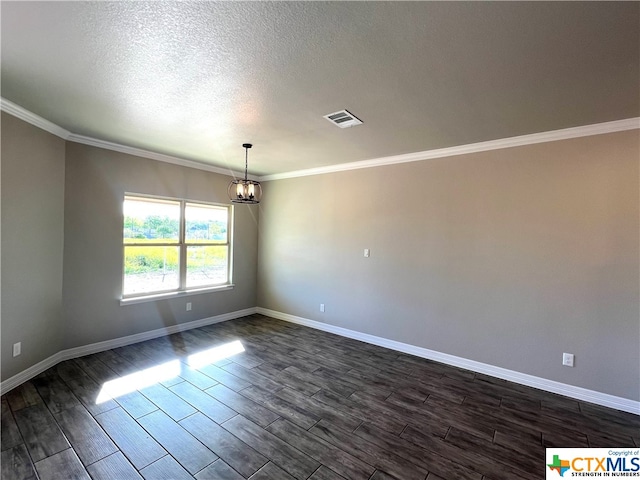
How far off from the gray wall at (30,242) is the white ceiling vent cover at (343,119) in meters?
3.03

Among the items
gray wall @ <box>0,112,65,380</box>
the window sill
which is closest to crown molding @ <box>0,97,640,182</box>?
gray wall @ <box>0,112,65,380</box>

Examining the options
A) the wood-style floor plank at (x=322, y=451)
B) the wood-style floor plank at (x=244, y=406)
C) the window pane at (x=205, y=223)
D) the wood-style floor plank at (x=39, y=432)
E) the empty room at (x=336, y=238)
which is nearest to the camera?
the empty room at (x=336, y=238)

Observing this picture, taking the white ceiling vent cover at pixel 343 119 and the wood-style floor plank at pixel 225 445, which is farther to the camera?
the white ceiling vent cover at pixel 343 119

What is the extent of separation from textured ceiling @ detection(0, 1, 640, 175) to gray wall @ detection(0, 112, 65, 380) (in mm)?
380

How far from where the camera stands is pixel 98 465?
6.30 feet

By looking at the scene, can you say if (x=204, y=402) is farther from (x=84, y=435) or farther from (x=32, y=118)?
(x=32, y=118)

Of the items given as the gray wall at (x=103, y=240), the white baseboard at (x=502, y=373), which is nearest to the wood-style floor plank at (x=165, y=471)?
the gray wall at (x=103, y=240)

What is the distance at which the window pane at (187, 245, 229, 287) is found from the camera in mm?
4836

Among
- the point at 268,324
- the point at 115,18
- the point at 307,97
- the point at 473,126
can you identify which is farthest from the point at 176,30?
the point at 268,324

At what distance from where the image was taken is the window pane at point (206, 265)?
4836 millimetres

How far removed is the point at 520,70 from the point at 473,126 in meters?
0.99

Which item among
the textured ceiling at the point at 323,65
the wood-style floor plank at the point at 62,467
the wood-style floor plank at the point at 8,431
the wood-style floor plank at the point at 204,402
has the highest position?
the textured ceiling at the point at 323,65

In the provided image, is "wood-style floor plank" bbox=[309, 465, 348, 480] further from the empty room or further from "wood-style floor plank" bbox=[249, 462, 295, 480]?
"wood-style floor plank" bbox=[249, 462, 295, 480]

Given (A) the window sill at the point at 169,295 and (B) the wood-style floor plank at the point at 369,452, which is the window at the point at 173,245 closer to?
(A) the window sill at the point at 169,295
